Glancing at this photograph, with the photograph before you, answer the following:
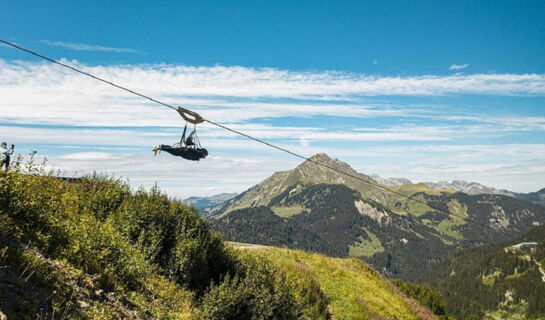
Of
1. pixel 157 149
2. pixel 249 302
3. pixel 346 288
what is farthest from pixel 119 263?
pixel 346 288

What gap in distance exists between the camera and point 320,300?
1925cm

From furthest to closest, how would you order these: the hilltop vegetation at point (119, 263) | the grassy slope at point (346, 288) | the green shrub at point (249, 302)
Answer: the grassy slope at point (346, 288) < the green shrub at point (249, 302) < the hilltop vegetation at point (119, 263)

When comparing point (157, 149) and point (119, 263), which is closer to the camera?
point (119, 263)

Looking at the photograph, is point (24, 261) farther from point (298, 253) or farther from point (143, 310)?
point (298, 253)

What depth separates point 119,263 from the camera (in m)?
11.8

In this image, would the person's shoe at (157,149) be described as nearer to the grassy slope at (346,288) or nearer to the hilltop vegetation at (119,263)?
the hilltop vegetation at (119,263)

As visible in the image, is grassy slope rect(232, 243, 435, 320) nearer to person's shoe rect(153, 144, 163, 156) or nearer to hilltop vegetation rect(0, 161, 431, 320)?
hilltop vegetation rect(0, 161, 431, 320)

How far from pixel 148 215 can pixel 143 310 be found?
6.23 m

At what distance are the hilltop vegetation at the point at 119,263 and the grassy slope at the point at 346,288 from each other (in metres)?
0.34

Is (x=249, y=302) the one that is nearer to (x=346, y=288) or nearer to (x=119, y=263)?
(x=119, y=263)

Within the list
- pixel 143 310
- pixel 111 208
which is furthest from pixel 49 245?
pixel 111 208

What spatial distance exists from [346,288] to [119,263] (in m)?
16.8

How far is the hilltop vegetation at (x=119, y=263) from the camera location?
8.44 m

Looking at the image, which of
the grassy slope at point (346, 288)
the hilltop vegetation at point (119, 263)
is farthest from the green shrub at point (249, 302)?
the grassy slope at point (346, 288)
